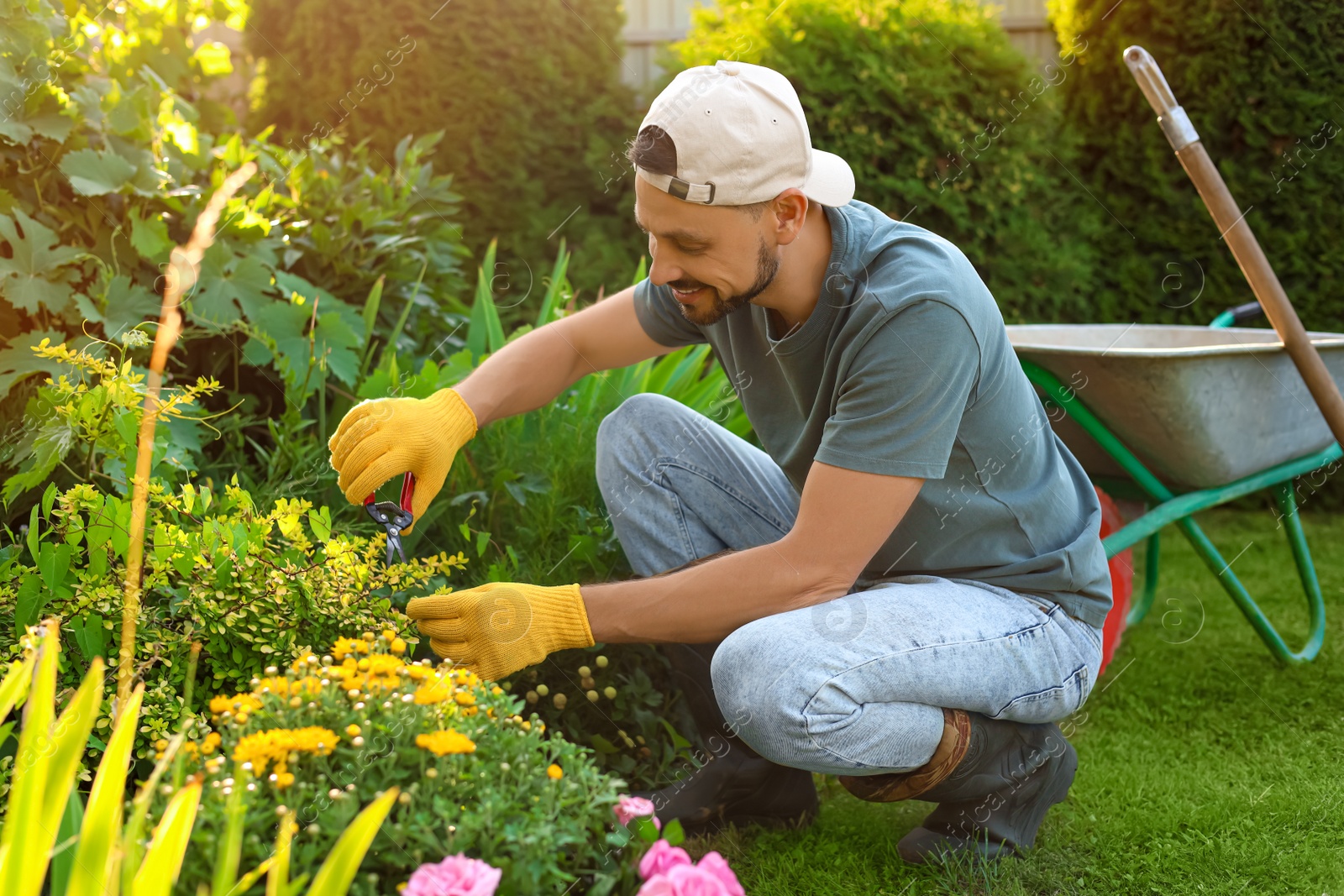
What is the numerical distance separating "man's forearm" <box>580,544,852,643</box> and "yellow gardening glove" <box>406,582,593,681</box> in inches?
1.7

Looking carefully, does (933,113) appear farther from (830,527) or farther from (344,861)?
(344,861)

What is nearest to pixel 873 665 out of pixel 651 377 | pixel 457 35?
pixel 651 377

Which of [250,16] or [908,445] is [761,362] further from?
[250,16]

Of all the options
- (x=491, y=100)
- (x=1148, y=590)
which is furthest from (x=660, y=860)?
(x=491, y=100)

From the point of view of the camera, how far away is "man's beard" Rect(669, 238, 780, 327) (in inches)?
63.4

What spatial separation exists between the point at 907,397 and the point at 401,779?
0.82 m

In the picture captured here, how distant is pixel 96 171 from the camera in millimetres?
2008

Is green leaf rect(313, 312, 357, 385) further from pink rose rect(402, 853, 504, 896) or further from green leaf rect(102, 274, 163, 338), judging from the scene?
pink rose rect(402, 853, 504, 896)

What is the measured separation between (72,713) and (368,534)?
3.25ft

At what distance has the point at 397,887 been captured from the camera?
1021 millimetres

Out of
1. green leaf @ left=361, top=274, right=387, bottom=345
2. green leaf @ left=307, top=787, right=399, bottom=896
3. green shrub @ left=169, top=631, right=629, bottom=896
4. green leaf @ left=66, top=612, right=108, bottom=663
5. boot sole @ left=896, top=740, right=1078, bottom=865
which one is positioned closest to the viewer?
green leaf @ left=307, top=787, right=399, bottom=896

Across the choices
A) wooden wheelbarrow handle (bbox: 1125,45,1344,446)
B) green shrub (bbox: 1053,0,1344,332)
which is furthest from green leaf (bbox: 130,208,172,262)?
green shrub (bbox: 1053,0,1344,332)

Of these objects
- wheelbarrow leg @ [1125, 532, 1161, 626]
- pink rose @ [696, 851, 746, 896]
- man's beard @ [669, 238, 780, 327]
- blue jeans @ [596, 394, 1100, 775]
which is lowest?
wheelbarrow leg @ [1125, 532, 1161, 626]

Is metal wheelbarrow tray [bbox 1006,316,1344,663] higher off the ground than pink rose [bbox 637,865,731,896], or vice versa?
pink rose [bbox 637,865,731,896]
